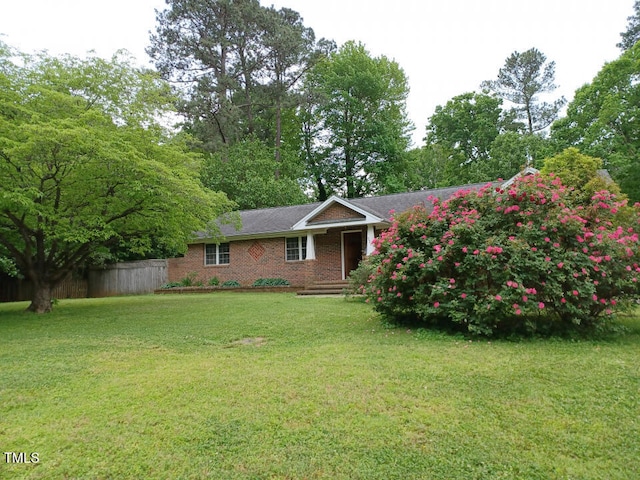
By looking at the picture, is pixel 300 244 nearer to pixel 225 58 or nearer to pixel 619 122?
pixel 619 122

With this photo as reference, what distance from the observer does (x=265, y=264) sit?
1886cm

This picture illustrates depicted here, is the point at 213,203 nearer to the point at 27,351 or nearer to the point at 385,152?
the point at 27,351

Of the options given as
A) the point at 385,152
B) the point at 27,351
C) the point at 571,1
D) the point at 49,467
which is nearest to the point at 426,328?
the point at 49,467

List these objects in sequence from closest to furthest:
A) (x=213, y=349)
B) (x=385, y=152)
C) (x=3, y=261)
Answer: (x=213, y=349) → (x=3, y=261) → (x=385, y=152)

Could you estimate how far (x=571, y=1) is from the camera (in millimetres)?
11008

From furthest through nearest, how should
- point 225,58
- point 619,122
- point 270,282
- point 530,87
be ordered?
point 530,87, point 225,58, point 619,122, point 270,282

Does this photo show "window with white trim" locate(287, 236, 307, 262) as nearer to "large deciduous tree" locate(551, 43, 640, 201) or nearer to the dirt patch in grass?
the dirt patch in grass

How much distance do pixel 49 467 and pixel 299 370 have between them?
256cm

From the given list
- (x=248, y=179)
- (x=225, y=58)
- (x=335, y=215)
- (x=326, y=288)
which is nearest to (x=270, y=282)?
(x=326, y=288)

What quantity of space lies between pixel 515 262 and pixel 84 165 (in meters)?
9.03

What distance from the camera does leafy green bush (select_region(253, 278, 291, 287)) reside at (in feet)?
58.6

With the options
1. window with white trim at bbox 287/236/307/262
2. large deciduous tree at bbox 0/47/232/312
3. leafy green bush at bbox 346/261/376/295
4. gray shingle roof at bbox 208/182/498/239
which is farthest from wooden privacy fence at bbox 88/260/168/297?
leafy green bush at bbox 346/261/376/295

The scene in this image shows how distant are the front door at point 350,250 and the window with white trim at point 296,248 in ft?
6.29

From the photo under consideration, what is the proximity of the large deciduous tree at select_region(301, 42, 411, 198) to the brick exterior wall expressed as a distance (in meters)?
15.6
